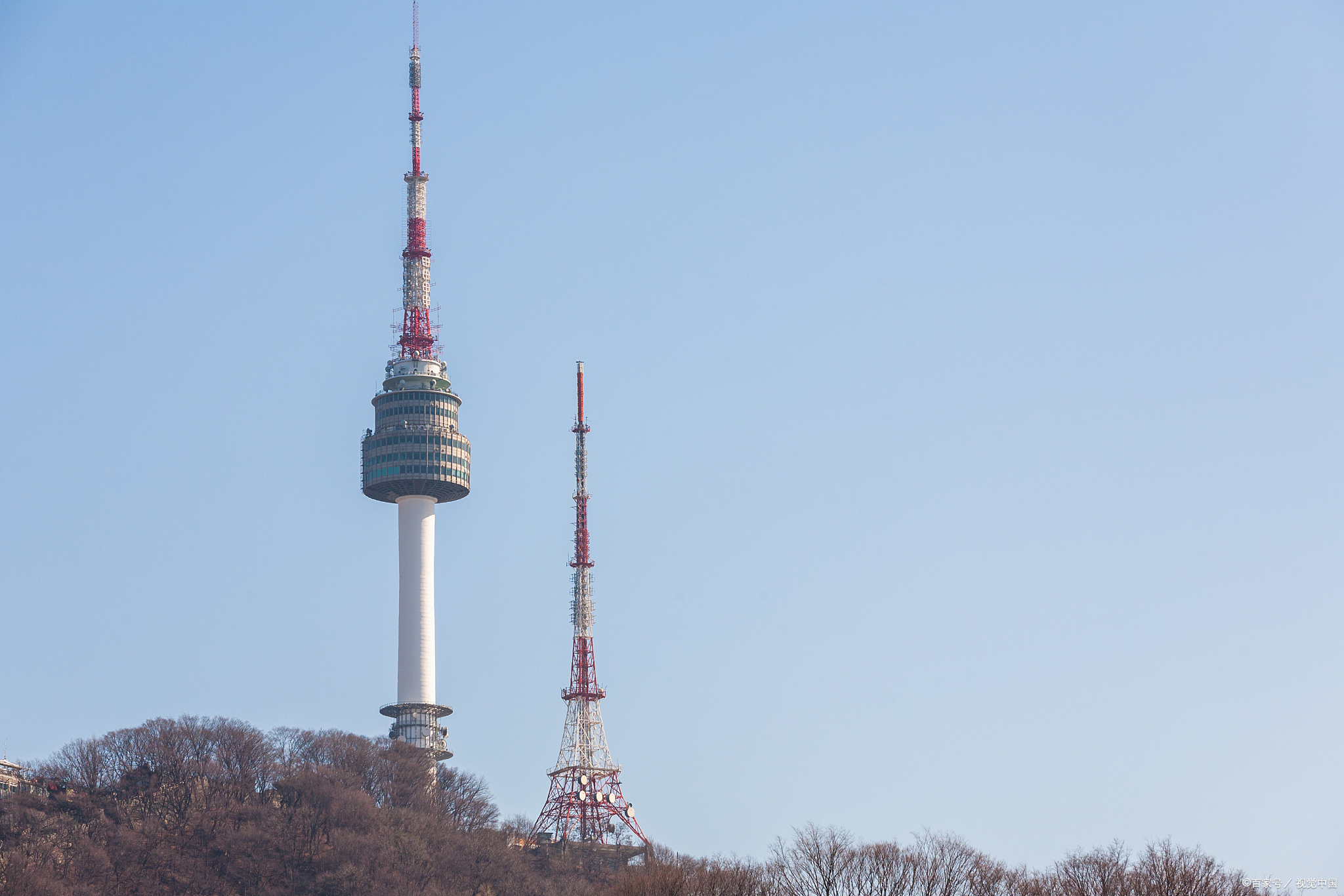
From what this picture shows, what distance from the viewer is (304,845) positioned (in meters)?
165

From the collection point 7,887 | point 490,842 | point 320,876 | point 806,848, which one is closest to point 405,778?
point 490,842

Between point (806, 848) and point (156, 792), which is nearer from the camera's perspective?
point (806, 848)

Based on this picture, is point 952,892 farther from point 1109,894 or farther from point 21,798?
point 21,798

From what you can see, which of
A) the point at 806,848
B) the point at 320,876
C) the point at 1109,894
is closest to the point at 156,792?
the point at 320,876

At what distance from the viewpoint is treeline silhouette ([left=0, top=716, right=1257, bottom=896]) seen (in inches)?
4636

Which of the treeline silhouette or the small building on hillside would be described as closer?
the treeline silhouette

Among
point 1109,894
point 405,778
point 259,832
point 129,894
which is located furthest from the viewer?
point 405,778

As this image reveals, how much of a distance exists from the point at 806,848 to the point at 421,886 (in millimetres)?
49456

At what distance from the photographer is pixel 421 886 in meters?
157

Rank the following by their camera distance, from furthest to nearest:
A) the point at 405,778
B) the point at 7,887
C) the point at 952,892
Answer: the point at 405,778
the point at 7,887
the point at 952,892

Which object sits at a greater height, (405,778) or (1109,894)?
(405,778)

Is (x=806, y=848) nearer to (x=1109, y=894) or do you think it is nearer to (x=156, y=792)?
(x=1109, y=894)

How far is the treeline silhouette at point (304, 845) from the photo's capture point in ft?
386

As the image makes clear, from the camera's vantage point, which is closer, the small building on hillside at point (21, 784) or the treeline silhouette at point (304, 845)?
the treeline silhouette at point (304, 845)
